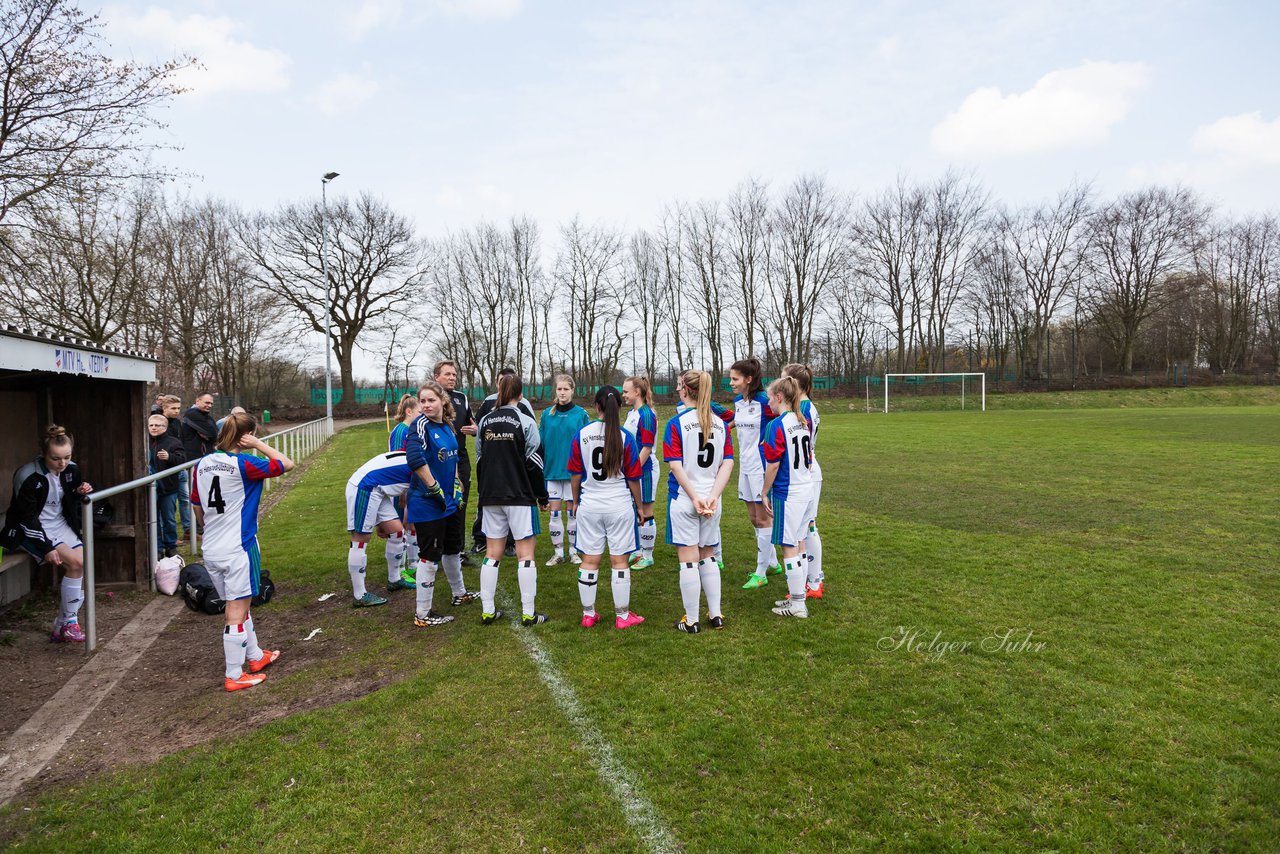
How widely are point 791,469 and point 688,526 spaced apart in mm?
1093

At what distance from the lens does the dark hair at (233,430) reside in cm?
442

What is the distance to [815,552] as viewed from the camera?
5895 millimetres

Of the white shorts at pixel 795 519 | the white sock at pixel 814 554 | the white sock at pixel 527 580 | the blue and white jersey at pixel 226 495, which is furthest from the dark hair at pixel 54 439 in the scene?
the white sock at pixel 814 554

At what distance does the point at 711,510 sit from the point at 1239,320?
2616 inches

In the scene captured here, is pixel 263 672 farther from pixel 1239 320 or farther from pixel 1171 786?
pixel 1239 320

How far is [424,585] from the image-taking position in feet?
18.2

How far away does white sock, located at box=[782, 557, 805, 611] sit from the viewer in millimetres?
5324

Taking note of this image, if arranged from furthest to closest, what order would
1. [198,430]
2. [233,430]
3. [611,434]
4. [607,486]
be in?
[198,430], [607,486], [611,434], [233,430]

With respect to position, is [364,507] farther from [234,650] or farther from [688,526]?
[688,526]

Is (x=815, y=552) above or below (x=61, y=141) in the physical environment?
below

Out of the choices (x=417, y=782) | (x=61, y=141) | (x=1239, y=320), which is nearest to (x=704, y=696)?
(x=417, y=782)

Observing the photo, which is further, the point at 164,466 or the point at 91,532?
the point at 164,466

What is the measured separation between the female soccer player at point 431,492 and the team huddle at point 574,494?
0.01 metres

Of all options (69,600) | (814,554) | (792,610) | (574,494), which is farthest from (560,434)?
(69,600)
